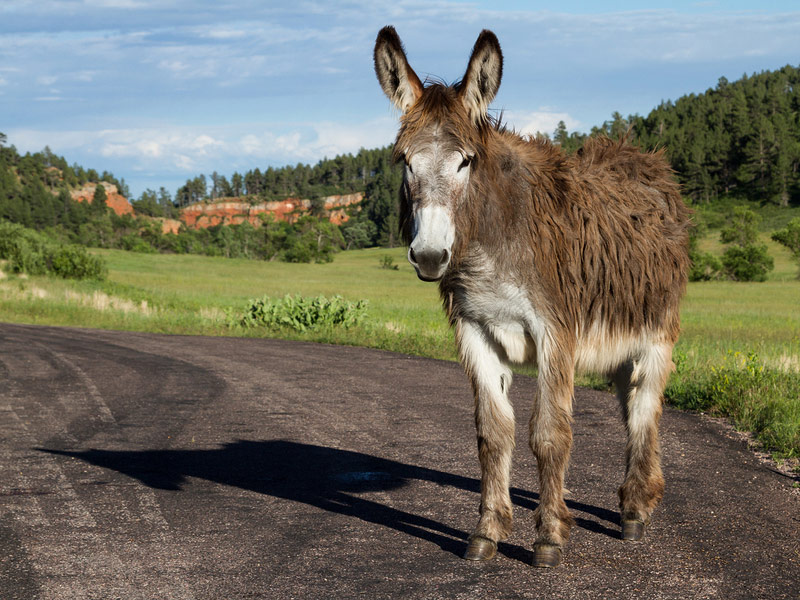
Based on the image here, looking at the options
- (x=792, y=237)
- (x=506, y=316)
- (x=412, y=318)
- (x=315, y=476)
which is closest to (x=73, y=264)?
(x=412, y=318)

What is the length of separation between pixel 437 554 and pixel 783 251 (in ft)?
302

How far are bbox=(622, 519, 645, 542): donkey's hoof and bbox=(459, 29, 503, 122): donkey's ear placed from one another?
3.02 metres

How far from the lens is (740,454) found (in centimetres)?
755

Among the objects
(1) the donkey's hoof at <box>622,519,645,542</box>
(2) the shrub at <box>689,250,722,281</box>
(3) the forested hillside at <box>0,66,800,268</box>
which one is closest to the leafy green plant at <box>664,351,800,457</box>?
(1) the donkey's hoof at <box>622,519,645,542</box>

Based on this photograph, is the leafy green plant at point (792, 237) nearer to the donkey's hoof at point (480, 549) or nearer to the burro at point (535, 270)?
the burro at point (535, 270)

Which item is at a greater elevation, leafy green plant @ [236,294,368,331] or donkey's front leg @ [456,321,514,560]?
donkey's front leg @ [456,321,514,560]

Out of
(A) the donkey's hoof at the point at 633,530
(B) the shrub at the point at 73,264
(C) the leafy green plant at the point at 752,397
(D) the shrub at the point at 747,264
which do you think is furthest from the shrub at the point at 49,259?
(D) the shrub at the point at 747,264

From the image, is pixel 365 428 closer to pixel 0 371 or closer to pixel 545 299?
pixel 545 299

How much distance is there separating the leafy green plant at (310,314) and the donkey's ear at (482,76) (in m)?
17.5

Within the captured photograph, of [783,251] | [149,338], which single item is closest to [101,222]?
[783,251]

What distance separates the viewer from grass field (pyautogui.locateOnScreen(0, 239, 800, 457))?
981 cm

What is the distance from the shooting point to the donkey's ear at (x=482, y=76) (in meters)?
4.52

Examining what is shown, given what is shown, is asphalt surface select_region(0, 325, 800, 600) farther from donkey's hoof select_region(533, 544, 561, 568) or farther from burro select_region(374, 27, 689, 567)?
burro select_region(374, 27, 689, 567)

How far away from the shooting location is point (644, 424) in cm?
587
